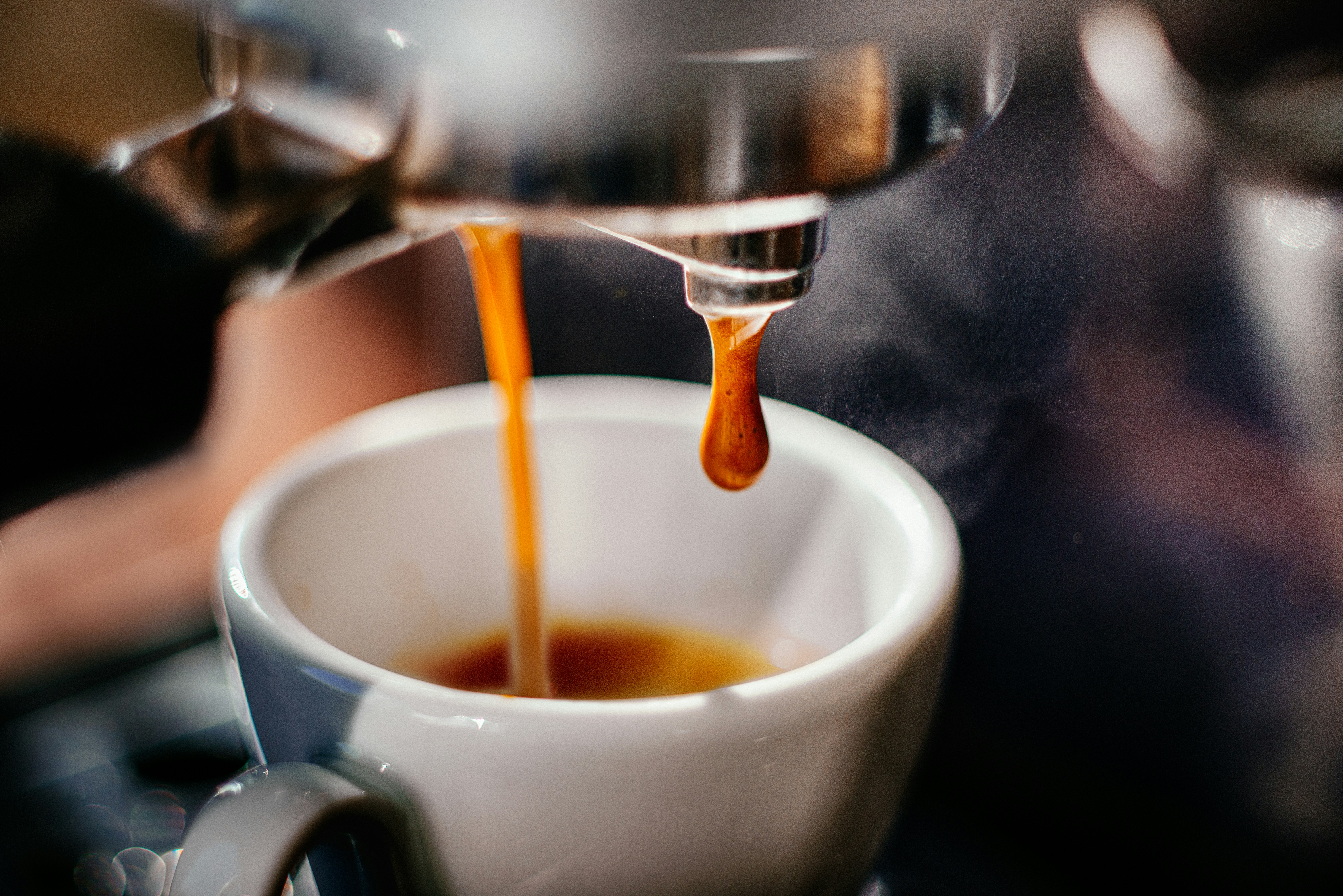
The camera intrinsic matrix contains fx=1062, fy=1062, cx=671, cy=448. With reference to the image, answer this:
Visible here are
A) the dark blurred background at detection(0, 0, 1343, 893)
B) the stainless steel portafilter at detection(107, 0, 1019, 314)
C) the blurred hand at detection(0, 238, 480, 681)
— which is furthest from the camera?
the blurred hand at detection(0, 238, 480, 681)

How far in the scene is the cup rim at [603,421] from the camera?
0.20 metres

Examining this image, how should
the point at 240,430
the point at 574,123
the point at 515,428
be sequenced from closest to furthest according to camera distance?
the point at 574,123, the point at 515,428, the point at 240,430

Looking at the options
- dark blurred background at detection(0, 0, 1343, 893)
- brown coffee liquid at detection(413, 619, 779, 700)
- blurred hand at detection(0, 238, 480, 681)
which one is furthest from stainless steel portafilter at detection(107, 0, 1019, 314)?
blurred hand at detection(0, 238, 480, 681)

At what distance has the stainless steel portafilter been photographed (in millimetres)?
131

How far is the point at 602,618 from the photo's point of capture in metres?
0.34

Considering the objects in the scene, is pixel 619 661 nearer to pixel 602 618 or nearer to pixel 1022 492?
pixel 602 618

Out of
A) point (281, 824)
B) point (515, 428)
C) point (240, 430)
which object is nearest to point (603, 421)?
point (515, 428)

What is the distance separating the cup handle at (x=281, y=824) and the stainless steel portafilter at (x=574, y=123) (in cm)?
10

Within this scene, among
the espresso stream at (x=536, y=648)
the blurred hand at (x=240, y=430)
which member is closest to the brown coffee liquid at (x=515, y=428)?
the espresso stream at (x=536, y=648)

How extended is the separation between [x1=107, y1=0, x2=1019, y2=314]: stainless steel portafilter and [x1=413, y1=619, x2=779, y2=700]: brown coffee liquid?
0.18 metres

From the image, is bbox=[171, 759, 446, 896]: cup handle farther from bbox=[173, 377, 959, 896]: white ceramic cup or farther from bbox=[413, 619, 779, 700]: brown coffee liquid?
bbox=[413, 619, 779, 700]: brown coffee liquid

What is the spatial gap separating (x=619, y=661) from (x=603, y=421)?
0.08m

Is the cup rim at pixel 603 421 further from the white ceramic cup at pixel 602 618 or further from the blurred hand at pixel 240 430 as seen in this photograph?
the blurred hand at pixel 240 430

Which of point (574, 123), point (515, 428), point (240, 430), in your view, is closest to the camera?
point (574, 123)
